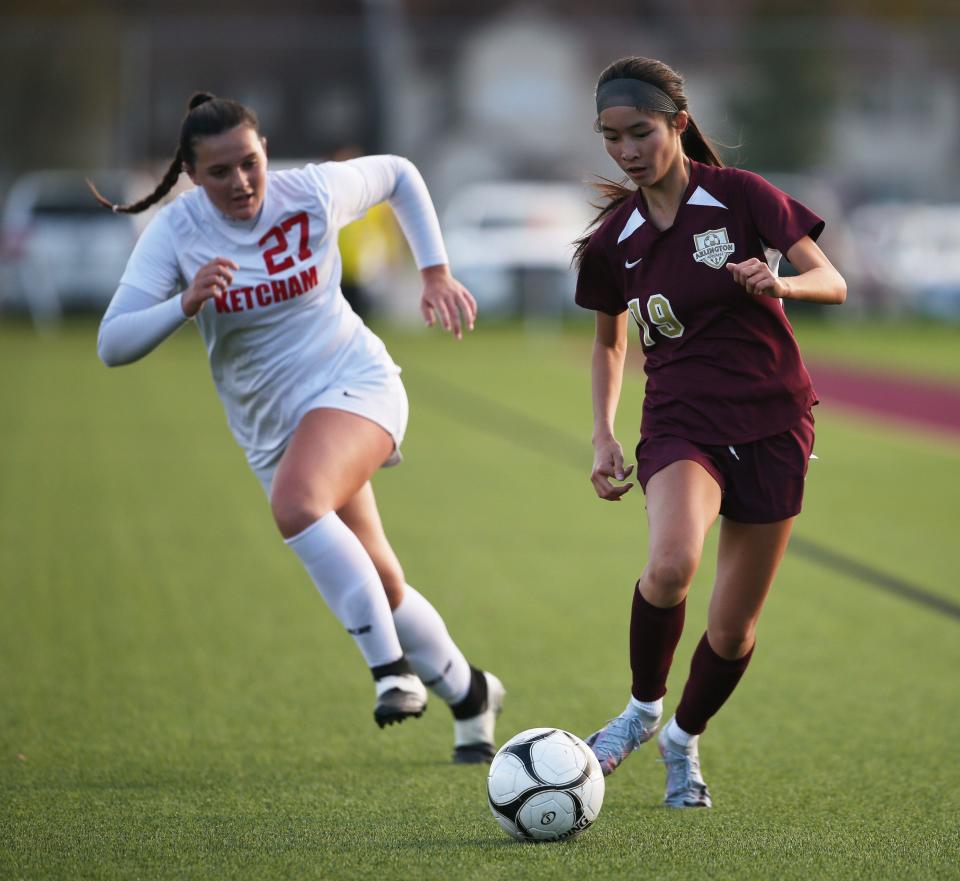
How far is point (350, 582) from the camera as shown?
14.0 feet

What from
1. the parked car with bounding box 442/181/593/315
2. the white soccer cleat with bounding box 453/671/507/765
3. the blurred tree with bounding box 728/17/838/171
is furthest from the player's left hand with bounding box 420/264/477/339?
the blurred tree with bounding box 728/17/838/171

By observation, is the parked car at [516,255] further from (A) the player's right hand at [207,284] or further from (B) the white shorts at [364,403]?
(A) the player's right hand at [207,284]

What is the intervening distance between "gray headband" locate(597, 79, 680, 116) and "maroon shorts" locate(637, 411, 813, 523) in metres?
0.84

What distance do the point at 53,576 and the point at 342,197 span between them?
3535 millimetres

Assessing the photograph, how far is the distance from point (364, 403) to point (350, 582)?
58 cm

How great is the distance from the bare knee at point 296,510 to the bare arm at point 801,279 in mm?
1365

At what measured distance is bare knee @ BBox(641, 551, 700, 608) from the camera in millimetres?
3719

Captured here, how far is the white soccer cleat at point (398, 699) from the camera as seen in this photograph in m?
4.14

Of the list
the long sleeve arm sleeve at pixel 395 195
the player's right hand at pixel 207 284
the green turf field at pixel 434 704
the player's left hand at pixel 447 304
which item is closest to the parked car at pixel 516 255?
the green turf field at pixel 434 704

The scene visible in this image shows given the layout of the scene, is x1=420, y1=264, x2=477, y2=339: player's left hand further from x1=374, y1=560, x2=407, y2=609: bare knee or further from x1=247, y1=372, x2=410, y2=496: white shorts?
x1=374, y1=560, x2=407, y2=609: bare knee

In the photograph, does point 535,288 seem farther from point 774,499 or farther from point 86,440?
point 774,499

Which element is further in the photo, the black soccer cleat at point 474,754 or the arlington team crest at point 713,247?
the black soccer cleat at point 474,754

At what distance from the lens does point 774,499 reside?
3846mm

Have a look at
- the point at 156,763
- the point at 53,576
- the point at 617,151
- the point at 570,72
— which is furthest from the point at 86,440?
the point at 570,72
